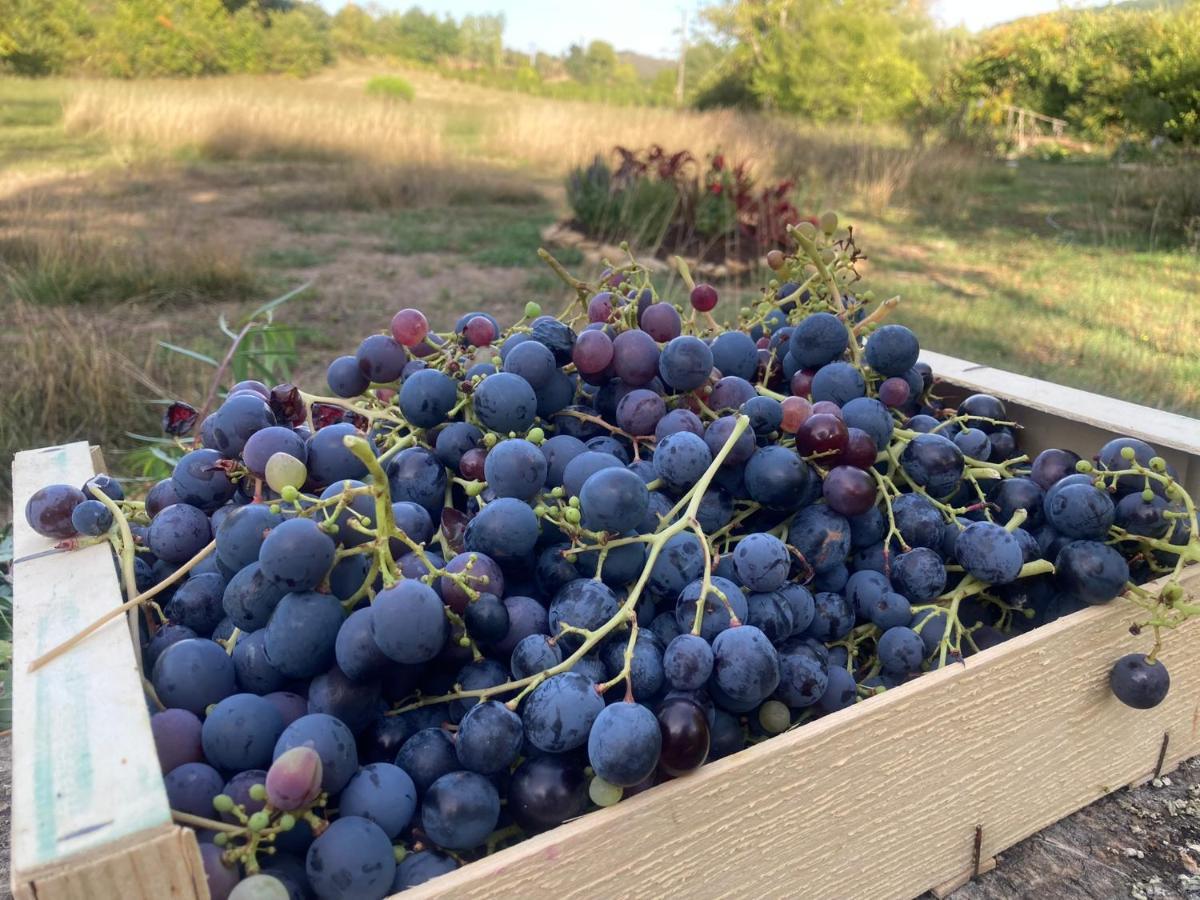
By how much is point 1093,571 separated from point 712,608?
1.47ft

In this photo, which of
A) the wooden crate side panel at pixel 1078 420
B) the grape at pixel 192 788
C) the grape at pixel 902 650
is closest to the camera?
the grape at pixel 192 788

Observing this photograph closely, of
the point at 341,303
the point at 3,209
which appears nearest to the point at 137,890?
the point at 341,303

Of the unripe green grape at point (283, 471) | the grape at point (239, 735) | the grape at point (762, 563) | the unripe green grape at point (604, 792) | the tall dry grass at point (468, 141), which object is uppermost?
the tall dry grass at point (468, 141)

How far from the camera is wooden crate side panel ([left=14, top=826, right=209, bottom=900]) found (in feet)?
1.71

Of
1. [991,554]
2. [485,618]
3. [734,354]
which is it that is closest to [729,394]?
[734,354]

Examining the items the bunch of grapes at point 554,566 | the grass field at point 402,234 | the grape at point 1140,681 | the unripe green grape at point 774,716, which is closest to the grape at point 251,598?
the bunch of grapes at point 554,566

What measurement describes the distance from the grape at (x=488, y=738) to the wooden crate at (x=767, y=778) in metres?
0.06

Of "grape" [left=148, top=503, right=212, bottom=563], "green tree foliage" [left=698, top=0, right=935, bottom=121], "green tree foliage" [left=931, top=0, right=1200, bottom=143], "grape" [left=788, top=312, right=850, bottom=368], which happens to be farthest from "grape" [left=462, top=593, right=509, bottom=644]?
"green tree foliage" [left=698, top=0, right=935, bottom=121]

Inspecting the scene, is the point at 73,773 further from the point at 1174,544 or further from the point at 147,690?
the point at 1174,544

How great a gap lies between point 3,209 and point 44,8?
79.0 ft

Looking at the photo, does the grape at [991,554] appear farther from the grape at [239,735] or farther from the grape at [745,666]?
the grape at [239,735]

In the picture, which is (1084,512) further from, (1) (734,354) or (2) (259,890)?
(2) (259,890)

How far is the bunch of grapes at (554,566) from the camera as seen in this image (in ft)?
2.17

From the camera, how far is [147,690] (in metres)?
0.71
